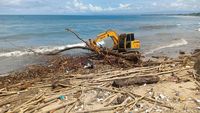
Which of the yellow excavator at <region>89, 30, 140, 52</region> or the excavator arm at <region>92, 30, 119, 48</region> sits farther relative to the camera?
the yellow excavator at <region>89, 30, 140, 52</region>

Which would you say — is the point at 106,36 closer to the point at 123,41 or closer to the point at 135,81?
the point at 123,41

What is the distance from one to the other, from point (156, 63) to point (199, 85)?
4393mm

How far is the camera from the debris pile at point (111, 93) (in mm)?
8773

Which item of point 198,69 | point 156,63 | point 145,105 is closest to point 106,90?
point 145,105

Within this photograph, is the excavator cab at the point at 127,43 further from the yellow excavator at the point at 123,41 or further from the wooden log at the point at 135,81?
the wooden log at the point at 135,81

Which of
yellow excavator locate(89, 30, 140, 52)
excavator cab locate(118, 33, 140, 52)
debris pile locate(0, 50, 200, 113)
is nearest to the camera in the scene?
debris pile locate(0, 50, 200, 113)

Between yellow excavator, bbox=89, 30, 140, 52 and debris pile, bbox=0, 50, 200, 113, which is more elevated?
yellow excavator, bbox=89, 30, 140, 52

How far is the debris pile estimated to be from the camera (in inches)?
345

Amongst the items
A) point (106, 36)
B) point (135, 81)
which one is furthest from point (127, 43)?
point (135, 81)

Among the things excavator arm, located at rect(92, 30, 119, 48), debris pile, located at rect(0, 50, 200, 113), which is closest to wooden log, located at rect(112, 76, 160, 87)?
debris pile, located at rect(0, 50, 200, 113)

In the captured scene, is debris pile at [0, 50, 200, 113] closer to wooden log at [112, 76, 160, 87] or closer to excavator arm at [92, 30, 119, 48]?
wooden log at [112, 76, 160, 87]

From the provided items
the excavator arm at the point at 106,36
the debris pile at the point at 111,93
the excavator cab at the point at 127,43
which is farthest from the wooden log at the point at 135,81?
the excavator cab at the point at 127,43

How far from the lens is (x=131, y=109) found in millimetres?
8664

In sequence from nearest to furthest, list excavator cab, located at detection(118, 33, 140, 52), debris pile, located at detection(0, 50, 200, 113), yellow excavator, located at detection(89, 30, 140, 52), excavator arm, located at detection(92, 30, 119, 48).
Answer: debris pile, located at detection(0, 50, 200, 113)
excavator arm, located at detection(92, 30, 119, 48)
yellow excavator, located at detection(89, 30, 140, 52)
excavator cab, located at detection(118, 33, 140, 52)
